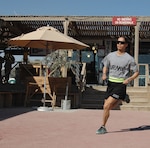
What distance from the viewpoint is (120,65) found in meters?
6.54

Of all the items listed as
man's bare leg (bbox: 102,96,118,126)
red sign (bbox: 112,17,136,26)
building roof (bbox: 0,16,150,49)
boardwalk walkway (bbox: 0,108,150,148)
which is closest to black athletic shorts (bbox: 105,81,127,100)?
man's bare leg (bbox: 102,96,118,126)

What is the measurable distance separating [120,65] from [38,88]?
20.1 ft

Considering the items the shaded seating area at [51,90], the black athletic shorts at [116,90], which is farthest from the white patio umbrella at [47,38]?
the black athletic shorts at [116,90]

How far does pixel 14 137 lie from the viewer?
5820 millimetres

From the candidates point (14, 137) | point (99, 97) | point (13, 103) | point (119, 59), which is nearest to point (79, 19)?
point (99, 97)

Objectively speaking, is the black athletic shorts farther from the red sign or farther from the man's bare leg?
the red sign

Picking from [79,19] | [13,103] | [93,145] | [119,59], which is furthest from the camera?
[79,19]

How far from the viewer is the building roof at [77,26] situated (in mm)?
15250

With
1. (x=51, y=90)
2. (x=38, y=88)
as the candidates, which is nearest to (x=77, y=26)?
(x=38, y=88)

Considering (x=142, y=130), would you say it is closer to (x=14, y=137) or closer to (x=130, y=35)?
(x=14, y=137)

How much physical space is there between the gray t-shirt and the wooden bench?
17.5ft

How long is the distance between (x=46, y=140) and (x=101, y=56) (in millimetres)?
15203

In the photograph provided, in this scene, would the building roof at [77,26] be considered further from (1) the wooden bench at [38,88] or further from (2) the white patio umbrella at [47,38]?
(1) the wooden bench at [38,88]

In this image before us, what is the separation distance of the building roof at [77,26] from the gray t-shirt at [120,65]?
8681 millimetres
